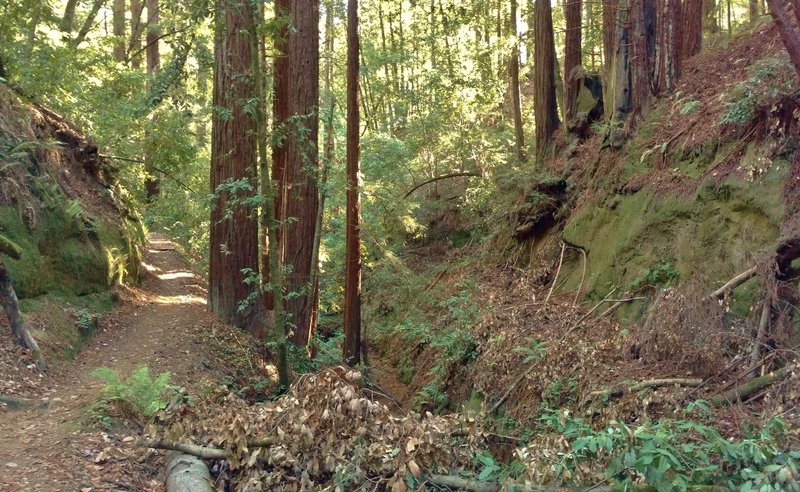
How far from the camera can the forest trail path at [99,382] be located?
4.74 metres

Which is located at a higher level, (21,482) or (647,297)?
(647,297)

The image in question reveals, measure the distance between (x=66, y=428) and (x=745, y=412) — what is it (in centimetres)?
608

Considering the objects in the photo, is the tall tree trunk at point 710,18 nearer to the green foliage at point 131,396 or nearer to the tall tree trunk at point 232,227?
the tall tree trunk at point 232,227

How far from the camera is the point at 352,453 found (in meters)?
4.47

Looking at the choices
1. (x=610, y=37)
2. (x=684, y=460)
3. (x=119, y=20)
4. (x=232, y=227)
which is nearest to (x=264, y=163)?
(x=232, y=227)

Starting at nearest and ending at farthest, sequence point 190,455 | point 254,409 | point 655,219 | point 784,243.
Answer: point 190,455 < point 254,409 < point 784,243 < point 655,219

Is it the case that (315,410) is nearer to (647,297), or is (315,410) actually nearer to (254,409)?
(254,409)

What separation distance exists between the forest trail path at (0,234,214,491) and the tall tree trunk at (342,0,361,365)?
2.82 m

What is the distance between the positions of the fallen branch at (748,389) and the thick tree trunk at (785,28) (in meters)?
3.17

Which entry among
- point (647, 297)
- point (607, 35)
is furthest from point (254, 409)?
point (607, 35)

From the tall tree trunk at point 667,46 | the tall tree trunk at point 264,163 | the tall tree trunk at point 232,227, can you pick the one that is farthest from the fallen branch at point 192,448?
the tall tree trunk at point 667,46

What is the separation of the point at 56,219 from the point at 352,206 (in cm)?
524

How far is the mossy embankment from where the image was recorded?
8.52 m

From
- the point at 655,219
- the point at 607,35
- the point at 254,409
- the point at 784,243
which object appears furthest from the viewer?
the point at 607,35
